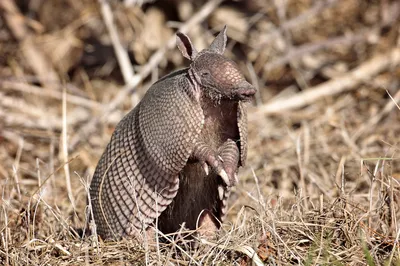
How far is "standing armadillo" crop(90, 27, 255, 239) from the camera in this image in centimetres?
385

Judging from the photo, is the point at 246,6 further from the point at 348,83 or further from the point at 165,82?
the point at 165,82

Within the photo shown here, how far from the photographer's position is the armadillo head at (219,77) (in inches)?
146

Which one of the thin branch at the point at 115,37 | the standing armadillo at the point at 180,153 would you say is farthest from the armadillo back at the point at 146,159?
the thin branch at the point at 115,37

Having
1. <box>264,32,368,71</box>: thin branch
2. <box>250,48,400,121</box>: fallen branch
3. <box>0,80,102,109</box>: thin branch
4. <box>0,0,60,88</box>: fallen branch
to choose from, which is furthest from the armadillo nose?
<box>0,0,60,88</box>: fallen branch

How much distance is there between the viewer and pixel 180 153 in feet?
12.7

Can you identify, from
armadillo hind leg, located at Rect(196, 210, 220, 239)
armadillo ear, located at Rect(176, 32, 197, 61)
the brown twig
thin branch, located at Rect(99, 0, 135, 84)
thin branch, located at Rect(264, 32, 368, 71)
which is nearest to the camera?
armadillo ear, located at Rect(176, 32, 197, 61)

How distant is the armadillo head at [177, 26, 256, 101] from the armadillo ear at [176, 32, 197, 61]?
0.09 feet

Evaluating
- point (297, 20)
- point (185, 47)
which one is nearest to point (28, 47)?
point (297, 20)

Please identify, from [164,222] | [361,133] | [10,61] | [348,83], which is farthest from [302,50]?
[164,222]

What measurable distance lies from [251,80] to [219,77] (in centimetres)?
486

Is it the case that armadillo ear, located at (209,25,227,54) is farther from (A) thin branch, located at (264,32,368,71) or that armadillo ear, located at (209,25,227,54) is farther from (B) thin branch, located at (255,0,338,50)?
(A) thin branch, located at (264,32,368,71)

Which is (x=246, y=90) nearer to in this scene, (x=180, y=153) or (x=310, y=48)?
(x=180, y=153)

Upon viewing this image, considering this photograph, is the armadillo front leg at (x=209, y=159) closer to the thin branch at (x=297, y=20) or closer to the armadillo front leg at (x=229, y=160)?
the armadillo front leg at (x=229, y=160)

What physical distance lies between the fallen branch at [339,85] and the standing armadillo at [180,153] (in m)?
3.89
